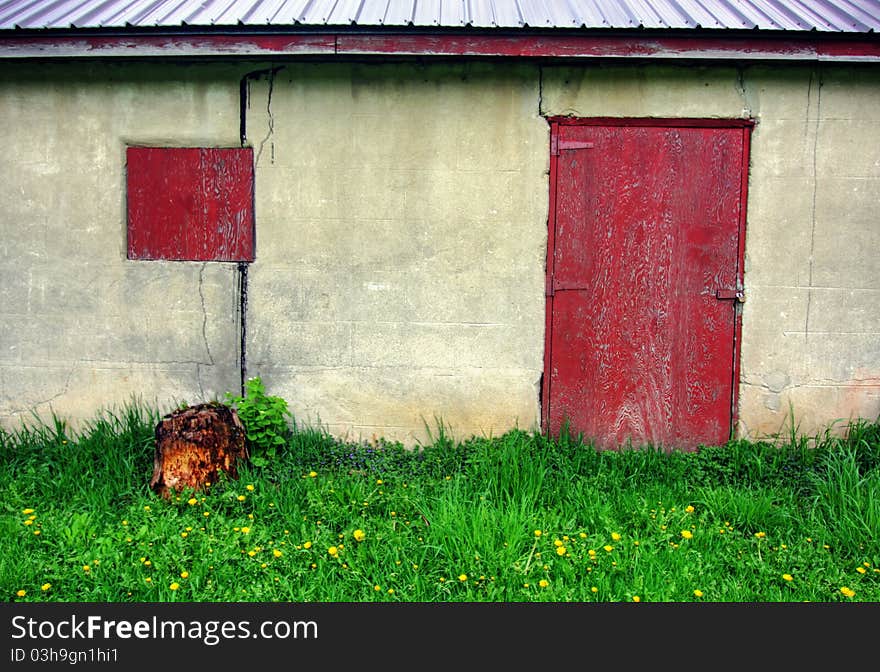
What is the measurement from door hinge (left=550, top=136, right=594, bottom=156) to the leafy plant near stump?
8.48ft

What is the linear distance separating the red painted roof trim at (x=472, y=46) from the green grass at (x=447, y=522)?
8.26 feet

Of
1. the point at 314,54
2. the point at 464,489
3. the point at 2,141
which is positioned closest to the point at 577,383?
the point at 464,489

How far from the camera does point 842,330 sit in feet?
16.6

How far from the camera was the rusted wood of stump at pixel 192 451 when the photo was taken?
442cm

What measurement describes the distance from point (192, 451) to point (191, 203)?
1.85 metres

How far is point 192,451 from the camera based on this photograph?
4.43 meters

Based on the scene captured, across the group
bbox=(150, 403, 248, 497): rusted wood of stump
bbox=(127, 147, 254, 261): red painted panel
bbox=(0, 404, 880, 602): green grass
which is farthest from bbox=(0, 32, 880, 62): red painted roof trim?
bbox=(0, 404, 880, 602): green grass

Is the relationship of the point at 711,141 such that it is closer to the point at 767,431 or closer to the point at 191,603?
the point at 767,431

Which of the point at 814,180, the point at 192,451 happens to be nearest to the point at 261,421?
the point at 192,451

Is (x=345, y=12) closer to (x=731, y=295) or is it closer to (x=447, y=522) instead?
(x=731, y=295)

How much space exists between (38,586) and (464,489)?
2.33 m

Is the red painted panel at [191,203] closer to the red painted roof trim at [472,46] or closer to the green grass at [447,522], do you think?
the red painted roof trim at [472,46]

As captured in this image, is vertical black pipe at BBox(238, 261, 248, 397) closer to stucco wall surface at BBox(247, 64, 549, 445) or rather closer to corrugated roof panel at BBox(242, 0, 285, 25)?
stucco wall surface at BBox(247, 64, 549, 445)

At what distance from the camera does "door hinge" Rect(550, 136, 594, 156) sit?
16.4 feet
